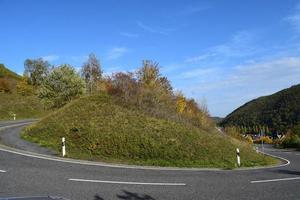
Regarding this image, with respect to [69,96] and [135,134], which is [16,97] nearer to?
[69,96]

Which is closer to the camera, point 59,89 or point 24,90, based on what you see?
point 59,89

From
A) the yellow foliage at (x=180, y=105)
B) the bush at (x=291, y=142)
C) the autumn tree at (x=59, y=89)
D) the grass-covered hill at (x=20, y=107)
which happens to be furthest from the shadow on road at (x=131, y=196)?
the grass-covered hill at (x=20, y=107)

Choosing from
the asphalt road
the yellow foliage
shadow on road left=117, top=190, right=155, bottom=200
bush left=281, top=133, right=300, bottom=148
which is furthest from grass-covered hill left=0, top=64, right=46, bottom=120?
shadow on road left=117, top=190, right=155, bottom=200

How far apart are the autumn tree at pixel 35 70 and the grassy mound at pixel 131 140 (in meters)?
62.4

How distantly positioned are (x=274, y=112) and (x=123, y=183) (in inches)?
4840

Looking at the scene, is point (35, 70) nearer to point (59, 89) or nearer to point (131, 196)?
point (59, 89)

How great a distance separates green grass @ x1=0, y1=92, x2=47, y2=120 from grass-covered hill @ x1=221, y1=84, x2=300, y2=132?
7026 centimetres

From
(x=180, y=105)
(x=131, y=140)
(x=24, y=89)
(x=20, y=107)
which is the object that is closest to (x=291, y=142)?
(x=180, y=105)

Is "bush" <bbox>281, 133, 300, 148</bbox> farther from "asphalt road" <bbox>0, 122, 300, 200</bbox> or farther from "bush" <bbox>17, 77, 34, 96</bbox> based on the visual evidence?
"bush" <bbox>17, 77, 34, 96</bbox>

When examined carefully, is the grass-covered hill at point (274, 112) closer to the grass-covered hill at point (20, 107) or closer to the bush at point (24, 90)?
the bush at point (24, 90)

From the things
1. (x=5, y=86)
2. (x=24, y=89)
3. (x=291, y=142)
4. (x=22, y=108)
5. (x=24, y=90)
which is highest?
(x=5, y=86)

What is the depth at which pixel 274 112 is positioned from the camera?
128125 mm

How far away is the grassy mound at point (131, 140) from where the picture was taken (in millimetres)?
19422

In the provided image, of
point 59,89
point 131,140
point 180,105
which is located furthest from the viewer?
point 59,89
